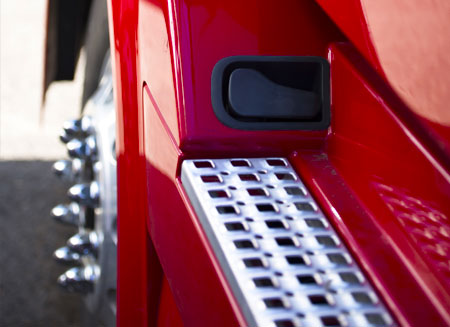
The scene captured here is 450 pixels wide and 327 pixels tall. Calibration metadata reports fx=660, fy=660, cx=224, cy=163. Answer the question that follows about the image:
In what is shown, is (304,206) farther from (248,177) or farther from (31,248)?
(31,248)

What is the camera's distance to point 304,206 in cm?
75

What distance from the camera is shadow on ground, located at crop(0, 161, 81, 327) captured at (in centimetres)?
172

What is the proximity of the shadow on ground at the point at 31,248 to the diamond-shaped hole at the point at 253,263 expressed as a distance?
1.15m

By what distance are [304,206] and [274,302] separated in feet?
0.50

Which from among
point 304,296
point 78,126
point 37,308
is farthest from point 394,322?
point 37,308

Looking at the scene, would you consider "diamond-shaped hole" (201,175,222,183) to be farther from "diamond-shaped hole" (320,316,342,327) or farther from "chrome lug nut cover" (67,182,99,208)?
"chrome lug nut cover" (67,182,99,208)

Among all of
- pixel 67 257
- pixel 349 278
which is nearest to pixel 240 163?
pixel 349 278

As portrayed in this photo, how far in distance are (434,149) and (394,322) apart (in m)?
0.19

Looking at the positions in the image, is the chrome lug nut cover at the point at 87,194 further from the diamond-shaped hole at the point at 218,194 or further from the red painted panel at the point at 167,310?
the diamond-shaped hole at the point at 218,194

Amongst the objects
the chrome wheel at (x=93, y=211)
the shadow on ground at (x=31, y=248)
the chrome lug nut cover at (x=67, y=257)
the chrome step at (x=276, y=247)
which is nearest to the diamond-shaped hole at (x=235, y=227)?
the chrome step at (x=276, y=247)

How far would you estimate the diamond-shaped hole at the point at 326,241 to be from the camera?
27.8 inches

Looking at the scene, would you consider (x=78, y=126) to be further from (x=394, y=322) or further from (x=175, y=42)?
(x=394, y=322)

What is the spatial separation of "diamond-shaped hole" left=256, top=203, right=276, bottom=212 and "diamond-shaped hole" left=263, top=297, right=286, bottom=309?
137 mm

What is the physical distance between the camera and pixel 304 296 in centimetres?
64
